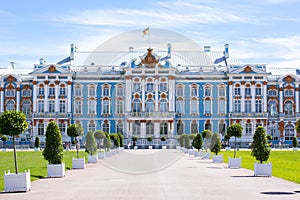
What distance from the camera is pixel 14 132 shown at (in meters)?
19.4

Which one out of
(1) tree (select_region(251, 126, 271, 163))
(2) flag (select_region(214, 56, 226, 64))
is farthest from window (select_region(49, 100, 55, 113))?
(1) tree (select_region(251, 126, 271, 163))

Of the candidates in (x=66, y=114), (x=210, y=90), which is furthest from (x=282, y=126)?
(x=66, y=114)

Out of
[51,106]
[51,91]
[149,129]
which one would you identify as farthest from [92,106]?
[149,129]

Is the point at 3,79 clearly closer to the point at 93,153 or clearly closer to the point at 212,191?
the point at 93,153

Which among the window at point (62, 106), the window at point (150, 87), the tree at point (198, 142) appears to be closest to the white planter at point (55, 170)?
the tree at point (198, 142)

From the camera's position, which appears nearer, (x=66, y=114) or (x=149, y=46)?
(x=149, y=46)

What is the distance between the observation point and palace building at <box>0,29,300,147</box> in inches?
3081

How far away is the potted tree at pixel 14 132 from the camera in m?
18.1

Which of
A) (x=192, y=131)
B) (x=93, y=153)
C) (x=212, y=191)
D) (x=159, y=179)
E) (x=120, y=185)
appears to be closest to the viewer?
Answer: (x=212, y=191)

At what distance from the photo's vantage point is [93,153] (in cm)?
3628

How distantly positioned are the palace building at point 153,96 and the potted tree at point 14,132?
56.9 m

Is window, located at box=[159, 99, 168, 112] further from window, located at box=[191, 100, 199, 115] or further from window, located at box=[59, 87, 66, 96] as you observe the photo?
window, located at box=[59, 87, 66, 96]

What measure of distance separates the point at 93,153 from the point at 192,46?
19.3m

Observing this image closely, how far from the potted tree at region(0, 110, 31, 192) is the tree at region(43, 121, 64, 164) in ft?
11.6
